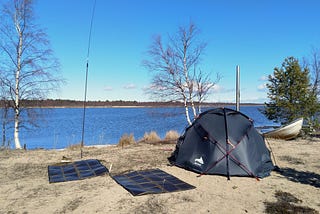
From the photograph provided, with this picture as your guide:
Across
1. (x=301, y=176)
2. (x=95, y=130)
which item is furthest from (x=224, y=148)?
(x=95, y=130)

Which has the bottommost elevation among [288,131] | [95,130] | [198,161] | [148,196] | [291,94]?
[95,130]

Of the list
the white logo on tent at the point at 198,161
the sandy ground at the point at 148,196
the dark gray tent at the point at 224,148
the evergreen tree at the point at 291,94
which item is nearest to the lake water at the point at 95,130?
the evergreen tree at the point at 291,94

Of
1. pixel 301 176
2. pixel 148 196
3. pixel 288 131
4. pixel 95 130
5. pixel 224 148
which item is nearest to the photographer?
pixel 148 196

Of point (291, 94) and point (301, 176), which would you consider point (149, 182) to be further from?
point (291, 94)

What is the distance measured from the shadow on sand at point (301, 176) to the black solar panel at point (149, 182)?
261 centimetres

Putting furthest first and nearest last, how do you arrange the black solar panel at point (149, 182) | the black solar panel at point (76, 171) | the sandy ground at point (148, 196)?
1. the black solar panel at point (76, 171)
2. the black solar panel at point (149, 182)
3. the sandy ground at point (148, 196)

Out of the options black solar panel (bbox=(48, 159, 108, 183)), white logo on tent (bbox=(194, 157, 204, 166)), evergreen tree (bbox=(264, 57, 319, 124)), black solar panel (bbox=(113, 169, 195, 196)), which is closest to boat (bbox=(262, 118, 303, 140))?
evergreen tree (bbox=(264, 57, 319, 124))

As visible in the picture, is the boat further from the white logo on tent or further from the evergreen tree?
the white logo on tent

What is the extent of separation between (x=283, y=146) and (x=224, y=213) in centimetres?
703

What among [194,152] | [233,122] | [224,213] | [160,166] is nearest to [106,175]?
[160,166]

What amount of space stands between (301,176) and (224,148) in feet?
6.42

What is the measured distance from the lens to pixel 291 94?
12930 mm

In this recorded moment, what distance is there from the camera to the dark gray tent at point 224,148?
6121mm

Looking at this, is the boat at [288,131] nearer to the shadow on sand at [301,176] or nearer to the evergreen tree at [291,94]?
the evergreen tree at [291,94]
